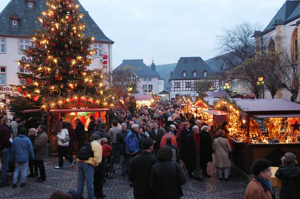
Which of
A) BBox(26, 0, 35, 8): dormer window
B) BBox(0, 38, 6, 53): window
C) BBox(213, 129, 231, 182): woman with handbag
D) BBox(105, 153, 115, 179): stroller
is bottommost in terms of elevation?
BBox(105, 153, 115, 179): stroller

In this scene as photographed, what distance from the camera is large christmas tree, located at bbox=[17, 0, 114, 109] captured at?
14211 mm

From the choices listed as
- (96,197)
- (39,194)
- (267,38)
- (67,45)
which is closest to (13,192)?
(39,194)

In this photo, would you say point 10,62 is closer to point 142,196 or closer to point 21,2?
point 21,2

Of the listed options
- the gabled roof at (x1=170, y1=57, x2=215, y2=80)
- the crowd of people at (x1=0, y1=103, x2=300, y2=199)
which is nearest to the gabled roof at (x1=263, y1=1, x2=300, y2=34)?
the gabled roof at (x1=170, y1=57, x2=215, y2=80)

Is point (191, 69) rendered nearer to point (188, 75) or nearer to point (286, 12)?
point (188, 75)

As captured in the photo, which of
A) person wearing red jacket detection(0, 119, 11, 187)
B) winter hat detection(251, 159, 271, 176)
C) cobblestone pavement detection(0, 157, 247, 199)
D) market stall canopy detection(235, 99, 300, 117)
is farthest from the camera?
market stall canopy detection(235, 99, 300, 117)

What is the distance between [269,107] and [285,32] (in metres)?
35.6

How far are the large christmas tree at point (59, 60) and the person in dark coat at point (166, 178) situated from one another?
9.43 metres

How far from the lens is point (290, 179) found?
15.7ft

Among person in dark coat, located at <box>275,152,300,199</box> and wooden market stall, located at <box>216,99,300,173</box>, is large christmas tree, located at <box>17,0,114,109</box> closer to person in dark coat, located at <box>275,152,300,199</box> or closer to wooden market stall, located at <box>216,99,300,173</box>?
wooden market stall, located at <box>216,99,300,173</box>

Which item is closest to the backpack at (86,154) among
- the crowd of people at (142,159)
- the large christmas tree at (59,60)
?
the crowd of people at (142,159)

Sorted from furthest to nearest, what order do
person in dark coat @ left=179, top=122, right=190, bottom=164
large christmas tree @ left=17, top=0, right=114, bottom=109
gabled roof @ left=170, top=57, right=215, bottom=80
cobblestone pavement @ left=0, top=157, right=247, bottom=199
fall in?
gabled roof @ left=170, top=57, right=215, bottom=80 < large christmas tree @ left=17, top=0, right=114, bottom=109 < person in dark coat @ left=179, top=122, right=190, bottom=164 < cobblestone pavement @ left=0, top=157, right=247, bottom=199

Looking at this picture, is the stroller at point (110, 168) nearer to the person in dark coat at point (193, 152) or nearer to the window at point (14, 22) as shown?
the person in dark coat at point (193, 152)

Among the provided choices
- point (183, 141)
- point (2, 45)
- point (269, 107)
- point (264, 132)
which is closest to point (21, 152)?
point (183, 141)
